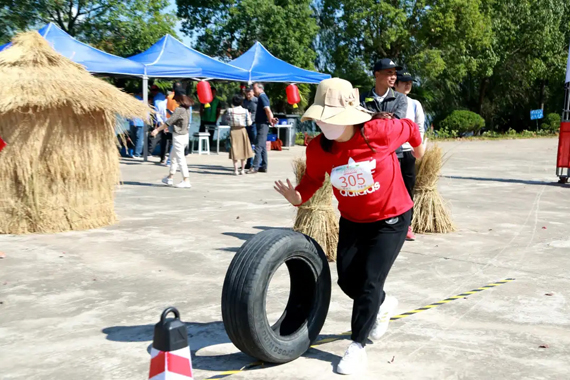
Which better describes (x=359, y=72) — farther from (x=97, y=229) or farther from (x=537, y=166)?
(x=97, y=229)

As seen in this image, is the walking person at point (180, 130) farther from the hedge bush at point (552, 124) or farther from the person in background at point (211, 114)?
the hedge bush at point (552, 124)

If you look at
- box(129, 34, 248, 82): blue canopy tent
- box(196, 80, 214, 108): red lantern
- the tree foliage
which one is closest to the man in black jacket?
box(129, 34, 248, 82): blue canopy tent

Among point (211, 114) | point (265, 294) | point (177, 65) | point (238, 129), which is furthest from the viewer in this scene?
point (211, 114)

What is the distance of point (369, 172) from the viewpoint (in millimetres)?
3969

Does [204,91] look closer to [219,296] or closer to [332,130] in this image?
[219,296]

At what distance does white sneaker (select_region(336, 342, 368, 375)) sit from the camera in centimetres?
392

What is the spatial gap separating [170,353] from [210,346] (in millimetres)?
1859

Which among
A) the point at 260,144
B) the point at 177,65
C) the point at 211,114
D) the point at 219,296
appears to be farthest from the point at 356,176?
the point at 211,114

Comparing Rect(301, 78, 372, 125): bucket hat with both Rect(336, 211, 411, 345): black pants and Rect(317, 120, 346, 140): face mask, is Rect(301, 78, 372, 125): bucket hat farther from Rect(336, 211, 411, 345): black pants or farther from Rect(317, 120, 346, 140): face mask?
Rect(336, 211, 411, 345): black pants

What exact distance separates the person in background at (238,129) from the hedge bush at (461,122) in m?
19.8

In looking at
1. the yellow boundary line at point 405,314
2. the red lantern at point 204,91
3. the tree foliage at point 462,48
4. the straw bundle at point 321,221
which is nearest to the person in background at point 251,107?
the red lantern at point 204,91

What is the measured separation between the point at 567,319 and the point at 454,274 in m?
1.40

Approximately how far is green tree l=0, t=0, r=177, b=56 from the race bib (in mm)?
26413

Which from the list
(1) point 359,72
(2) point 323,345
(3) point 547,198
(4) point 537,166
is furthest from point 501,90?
(2) point 323,345
